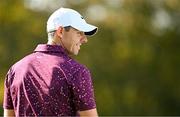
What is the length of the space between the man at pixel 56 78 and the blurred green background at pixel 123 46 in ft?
60.4

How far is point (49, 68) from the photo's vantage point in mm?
4059

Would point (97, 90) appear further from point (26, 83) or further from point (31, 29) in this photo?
point (26, 83)

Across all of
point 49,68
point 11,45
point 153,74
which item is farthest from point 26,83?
point 153,74

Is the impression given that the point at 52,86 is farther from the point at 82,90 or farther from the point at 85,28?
the point at 85,28

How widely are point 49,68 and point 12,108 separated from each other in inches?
14.9

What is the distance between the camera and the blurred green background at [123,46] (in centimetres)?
2394

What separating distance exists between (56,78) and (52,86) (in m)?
0.05

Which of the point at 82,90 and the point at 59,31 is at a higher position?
the point at 59,31

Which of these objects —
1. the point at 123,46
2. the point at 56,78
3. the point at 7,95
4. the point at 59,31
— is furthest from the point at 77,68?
the point at 123,46

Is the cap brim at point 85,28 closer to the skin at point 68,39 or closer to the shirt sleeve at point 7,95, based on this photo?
the skin at point 68,39

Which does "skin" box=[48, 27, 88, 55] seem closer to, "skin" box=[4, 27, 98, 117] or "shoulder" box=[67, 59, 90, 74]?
"skin" box=[4, 27, 98, 117]

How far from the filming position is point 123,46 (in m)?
25.7

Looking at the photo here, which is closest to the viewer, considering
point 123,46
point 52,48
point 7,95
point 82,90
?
point 82,90

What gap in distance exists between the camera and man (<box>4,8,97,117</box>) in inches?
158
